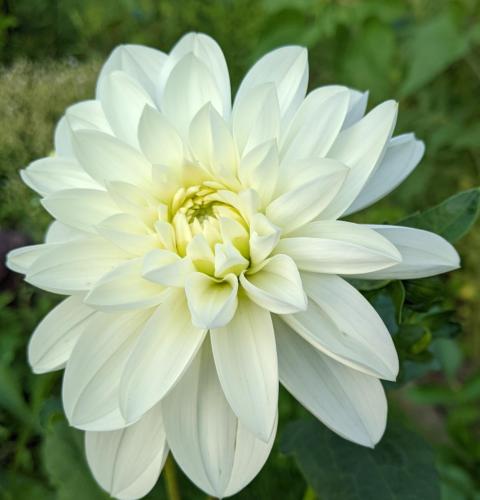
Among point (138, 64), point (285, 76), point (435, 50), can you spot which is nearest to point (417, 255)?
Result: point (285, 76)

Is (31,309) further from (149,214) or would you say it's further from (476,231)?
(476,231)

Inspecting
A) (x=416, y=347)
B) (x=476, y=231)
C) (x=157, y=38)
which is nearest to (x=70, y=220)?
(x=416, y=347)

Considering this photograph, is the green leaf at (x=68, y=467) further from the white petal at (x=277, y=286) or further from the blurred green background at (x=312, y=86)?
the white petal at (x=277, y=286)

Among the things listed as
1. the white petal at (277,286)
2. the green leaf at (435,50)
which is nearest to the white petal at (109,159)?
the white petal at (277,286)

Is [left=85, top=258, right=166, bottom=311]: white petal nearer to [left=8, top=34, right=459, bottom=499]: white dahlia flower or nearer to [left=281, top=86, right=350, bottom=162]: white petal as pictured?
[left=8, top=34, right=459, bottom=499]: white dahlia flower

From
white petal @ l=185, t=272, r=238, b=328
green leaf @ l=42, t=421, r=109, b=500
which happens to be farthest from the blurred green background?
white petal @ l=185, t=272, r=238, b=328

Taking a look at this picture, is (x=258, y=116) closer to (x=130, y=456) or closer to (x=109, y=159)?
(x=109, y=159)
